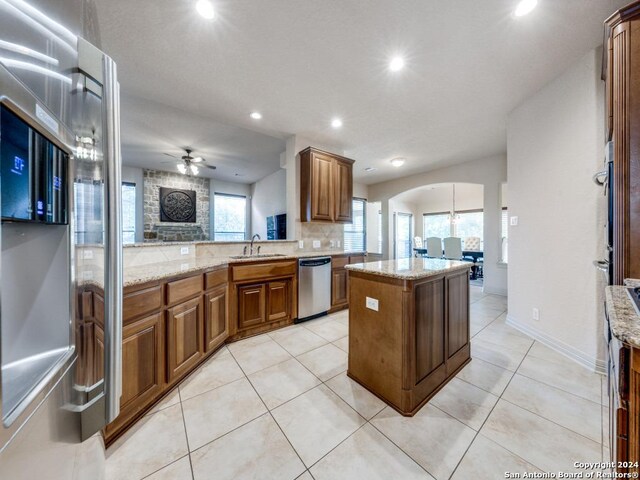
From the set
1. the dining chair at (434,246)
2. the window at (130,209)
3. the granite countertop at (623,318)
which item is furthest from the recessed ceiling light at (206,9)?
the dining chair at (434,246)

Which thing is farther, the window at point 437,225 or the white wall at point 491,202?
the window at point 437,225

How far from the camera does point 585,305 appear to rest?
6.78 ft

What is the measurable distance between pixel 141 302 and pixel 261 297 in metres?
1.38

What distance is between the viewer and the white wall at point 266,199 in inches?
226

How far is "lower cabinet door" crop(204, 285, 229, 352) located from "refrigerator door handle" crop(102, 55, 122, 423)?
1412 millimetres

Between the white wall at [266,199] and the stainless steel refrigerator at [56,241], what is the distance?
4.92 metres

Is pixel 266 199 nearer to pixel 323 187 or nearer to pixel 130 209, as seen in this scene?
pixel 130 209

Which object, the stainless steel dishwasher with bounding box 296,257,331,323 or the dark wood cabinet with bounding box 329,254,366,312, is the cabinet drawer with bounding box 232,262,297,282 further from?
the dark wood cabinet with bounding box 329,254,366,312

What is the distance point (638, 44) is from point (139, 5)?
2.92 metres

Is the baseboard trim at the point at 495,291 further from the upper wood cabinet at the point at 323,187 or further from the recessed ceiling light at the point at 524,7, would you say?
the recessed ceiling light at the point at 524,7

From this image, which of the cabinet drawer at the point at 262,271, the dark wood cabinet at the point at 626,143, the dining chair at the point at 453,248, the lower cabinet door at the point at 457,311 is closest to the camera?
the dark wood cabinet at the point at 626,143

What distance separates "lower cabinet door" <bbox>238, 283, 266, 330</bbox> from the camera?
259 cm

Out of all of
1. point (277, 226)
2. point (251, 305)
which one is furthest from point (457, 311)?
point (277, 226)

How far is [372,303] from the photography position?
1705 mm
